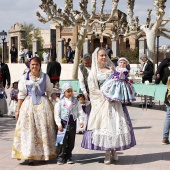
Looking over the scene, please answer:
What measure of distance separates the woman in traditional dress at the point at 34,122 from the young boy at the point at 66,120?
0.13 metres

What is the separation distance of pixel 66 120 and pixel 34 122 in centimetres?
53

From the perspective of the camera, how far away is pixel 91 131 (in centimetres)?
791

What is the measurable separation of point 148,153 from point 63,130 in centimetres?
189

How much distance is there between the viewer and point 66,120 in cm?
795

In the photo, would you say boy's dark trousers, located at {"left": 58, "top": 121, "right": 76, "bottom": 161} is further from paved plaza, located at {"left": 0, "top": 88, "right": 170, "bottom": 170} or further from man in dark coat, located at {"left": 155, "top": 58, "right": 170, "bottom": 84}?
man in dark coat, located at {"left": 155, "top": 58, "right": 170, "bottom": 84}

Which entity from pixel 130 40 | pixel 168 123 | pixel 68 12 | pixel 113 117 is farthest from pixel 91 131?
pixel 130 40

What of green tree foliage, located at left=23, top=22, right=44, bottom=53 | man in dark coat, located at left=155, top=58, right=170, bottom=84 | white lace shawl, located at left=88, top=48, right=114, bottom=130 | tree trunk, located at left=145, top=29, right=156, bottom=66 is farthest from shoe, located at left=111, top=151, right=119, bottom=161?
green tree foliage, located at left=23, top=22, right=44, bottom=53

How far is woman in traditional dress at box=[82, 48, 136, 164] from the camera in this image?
7.73m

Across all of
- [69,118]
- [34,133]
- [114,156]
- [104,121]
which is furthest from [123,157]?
[34,133]

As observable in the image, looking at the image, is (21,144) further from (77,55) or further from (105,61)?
(77,55)

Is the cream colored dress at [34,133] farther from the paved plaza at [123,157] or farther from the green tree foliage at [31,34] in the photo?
the green tree foliage at [31,34]

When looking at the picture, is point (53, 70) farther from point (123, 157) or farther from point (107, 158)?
point (107, 158)

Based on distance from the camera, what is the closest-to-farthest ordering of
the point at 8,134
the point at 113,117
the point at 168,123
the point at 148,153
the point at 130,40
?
1. the point at 113,117
2. the point at 148,153
3. the point at 168,123
4. the point at 8,134
5. the point at 130,40

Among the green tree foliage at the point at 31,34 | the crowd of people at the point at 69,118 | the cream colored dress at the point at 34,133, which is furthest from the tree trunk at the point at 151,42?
the green tree foliage at the point at 31,34
